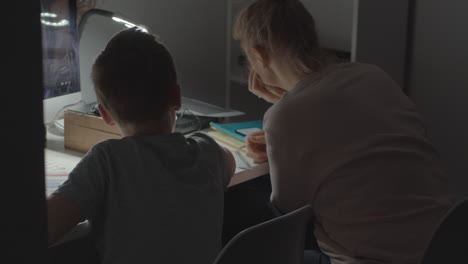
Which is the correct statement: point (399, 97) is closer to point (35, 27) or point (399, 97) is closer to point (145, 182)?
point (145, 182)

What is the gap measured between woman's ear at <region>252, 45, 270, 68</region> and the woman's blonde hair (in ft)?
0.05

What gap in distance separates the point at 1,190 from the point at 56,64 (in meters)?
1.06

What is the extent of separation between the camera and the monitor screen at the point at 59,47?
6.21 ft

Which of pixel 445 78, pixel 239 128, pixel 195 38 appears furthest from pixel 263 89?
pixel 445 78

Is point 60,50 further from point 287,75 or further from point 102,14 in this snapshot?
point 287,75

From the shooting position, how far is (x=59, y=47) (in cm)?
193

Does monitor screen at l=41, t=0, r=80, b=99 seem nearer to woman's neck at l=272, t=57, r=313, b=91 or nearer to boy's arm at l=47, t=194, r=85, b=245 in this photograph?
woman's neck at l=272, t=57, r=313, b=91

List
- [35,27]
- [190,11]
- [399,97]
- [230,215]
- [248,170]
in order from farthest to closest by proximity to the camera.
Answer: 1. [190,11]
2. [230,215]
3. [248,170]
4. [399,97]
5. [35,27]

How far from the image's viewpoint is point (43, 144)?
0.97m

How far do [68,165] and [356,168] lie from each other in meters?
0.77

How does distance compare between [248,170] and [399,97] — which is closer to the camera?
[399,97]

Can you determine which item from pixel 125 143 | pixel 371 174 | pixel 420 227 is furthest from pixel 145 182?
pixel 420 227

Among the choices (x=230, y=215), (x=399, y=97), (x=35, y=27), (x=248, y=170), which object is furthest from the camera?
(x=230, y=215)

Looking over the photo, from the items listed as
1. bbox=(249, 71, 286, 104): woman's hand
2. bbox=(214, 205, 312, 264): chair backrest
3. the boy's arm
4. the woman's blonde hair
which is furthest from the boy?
bbox=(249, 71, 286, 104): woman's hand
